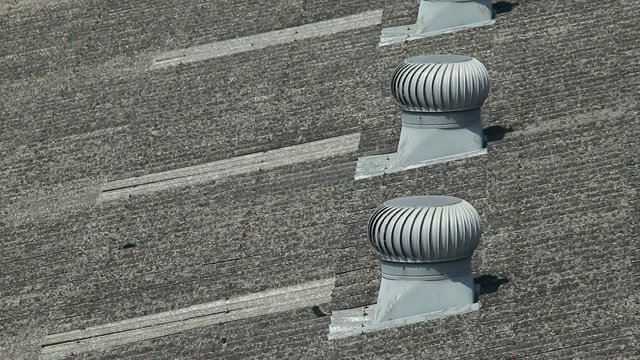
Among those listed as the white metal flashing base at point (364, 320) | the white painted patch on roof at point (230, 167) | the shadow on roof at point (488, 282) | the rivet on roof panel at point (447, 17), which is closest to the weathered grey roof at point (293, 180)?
the shadow on roof at point (488, 282)

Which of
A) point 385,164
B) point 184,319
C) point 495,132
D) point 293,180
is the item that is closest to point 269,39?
point 293,180

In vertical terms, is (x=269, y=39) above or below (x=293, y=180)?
below

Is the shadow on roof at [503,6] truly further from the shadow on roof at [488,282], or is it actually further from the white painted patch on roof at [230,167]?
the shadow on roof at [488,282]

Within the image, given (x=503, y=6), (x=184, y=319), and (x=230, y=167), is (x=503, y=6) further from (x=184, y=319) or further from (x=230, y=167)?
(x=184, y=319)

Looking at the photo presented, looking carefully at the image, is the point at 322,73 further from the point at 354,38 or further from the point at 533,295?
the point at 533,295

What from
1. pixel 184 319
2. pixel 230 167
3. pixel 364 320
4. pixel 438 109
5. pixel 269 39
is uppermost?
pixel 438 109
